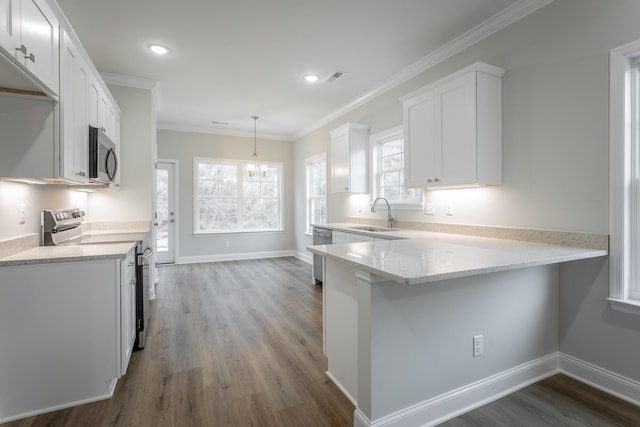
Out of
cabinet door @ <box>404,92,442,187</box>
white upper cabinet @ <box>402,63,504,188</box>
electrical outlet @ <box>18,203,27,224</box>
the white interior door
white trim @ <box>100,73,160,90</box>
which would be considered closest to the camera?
electrical outlet @ <box>18,203,27,224</box>

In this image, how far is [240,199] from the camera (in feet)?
22.7

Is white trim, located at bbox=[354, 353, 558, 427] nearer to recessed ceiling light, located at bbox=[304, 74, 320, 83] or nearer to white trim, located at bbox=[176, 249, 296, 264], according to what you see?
recessed ceiling light, located at bbox=[304, 74, 320, 83]

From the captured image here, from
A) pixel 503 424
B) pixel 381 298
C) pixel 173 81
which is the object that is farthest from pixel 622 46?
pixel 173 81

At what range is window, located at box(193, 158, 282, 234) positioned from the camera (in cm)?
658

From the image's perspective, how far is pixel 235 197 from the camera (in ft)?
22.5

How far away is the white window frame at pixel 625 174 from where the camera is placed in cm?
195

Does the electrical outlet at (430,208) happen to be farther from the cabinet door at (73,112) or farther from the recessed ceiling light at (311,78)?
the cabinet door at (73,112)

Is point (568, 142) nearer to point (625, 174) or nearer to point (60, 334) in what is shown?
point (625, 174)

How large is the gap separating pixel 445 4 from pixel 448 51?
0.70 m

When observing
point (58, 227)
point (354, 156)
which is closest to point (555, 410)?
point (354, 156)

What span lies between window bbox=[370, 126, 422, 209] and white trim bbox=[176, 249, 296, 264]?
3406mm

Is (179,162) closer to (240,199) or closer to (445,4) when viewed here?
(240,199)

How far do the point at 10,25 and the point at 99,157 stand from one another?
138 cm

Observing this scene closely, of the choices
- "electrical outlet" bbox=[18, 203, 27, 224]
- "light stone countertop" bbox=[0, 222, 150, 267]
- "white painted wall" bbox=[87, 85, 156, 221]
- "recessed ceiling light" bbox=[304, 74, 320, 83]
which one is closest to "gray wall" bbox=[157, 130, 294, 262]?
"white painted wall" bbox=[87, 85, 156, 221]
